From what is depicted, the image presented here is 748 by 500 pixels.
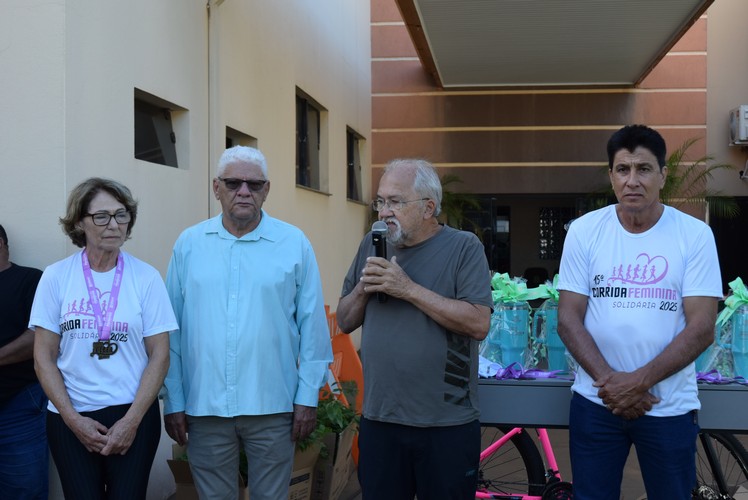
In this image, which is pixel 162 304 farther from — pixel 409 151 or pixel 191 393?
pixel 409 151

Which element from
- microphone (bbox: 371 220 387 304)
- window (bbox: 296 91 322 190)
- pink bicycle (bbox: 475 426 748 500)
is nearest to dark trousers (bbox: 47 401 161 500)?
microphone (bbox: 371 220 387 304)

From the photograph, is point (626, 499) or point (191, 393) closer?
point (191, 393)

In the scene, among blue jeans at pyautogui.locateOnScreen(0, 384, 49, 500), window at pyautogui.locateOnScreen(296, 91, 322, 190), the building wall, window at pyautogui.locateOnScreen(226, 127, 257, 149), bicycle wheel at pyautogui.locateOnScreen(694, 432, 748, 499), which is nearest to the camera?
blue jeans at pyautogui.locateOnScreen(0, 384, 49, 500)

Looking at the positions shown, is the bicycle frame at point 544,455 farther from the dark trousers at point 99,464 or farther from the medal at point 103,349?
the medal at point 103,349

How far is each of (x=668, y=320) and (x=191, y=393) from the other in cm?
177

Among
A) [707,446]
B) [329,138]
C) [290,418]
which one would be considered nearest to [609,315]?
[290,418]

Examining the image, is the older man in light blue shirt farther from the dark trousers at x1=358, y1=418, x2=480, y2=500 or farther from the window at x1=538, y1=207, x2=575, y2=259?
the window at x1=538, y1=207, x2=575, y2=259

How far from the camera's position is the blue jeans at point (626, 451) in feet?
9.25

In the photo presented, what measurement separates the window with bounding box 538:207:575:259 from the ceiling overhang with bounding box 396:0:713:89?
4611 mm

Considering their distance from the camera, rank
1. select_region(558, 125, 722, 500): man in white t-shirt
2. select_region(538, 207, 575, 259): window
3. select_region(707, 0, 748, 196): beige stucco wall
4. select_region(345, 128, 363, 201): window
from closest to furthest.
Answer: select_region(558, 125, 722, 500): man in white t-shirt, select_region(345, 128, 363, 201): window, select_region(707, 0, 748, 196): beige stucco wall, select_region(538, 207, 575, 259): window

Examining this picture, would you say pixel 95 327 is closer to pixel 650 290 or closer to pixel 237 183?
pixel 237 183

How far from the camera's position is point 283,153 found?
7945mm

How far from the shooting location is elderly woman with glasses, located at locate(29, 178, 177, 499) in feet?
9.34

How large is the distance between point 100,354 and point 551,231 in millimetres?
15923
